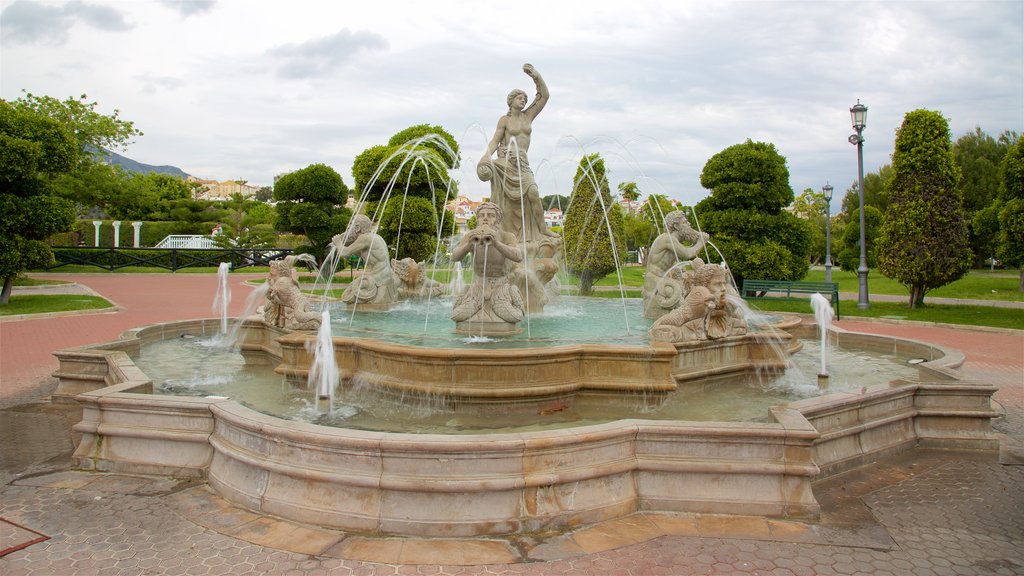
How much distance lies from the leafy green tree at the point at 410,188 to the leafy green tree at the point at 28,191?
12117mm

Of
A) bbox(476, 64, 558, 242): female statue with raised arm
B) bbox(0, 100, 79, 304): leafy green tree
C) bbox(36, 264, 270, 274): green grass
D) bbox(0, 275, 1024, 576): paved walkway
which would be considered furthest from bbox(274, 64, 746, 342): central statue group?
bbox(36, 264, 270, 274): green grass

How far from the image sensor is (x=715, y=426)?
181 inches

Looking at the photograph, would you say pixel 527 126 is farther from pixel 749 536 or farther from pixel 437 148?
pixel 437 148

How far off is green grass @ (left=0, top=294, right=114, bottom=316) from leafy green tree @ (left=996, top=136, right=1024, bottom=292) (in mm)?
24921

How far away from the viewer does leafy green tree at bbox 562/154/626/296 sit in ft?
80.6

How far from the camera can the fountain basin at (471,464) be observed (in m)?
4.20

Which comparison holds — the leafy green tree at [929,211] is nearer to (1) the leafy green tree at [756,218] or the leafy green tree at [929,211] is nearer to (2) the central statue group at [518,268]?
(1) the leafy green tree at [756,218]

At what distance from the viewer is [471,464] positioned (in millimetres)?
4207

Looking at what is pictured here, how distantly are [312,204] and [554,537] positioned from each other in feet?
97.8

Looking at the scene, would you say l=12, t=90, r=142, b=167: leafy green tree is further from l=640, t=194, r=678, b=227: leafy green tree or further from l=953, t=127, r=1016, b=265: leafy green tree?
l=953, t=127, r=1016, b=265: leafy green tree

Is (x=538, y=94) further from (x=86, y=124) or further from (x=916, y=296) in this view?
(x=86, y=124)

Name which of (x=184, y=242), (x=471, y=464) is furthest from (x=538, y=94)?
(x=184, y=242)

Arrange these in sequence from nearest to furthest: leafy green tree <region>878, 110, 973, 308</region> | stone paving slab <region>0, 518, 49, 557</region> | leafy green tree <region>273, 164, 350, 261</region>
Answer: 1. stone paving slab <region>0, 518, 49, 557</region>
2. leafy green tree <region>878, 110, 973, 308</region>
3. leafy green tree <region>273, 164, 350, 261</region>

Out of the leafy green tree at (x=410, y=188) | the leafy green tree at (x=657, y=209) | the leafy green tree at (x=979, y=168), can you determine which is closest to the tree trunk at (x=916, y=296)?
the leafy green tree at (x=657, y=209)
